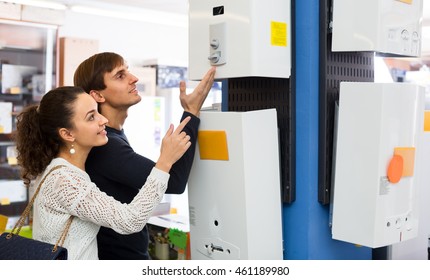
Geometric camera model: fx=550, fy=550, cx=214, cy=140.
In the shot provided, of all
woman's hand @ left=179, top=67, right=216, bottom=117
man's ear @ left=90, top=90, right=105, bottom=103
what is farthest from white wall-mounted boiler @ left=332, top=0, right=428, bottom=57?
man's ear @ left=90, top=90, right=105, bottom=103

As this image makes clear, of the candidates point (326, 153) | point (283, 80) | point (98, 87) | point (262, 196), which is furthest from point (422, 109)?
point (98, 87)

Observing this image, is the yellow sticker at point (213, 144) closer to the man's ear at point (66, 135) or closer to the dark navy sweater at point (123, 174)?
the dark navy sweater at point (123, 174)

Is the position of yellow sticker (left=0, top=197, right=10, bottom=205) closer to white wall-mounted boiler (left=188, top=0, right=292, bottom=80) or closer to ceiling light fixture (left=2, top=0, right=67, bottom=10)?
ceiling light fixture (left=2, top=0, right=67, bottom=10)

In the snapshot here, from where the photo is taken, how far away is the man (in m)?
1.90

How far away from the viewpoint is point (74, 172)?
1.79 metres

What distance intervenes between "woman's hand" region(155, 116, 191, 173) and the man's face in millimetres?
348

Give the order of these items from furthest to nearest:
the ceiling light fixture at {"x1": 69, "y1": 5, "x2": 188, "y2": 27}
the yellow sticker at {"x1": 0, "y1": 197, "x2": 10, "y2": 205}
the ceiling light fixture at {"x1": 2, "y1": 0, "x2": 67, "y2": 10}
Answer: the ceiling light fixture at {"x1": 69, "y1": 5, "x2": 188, "y2": 27} < the ceiling light fixture at {"x1": 2, "y1": 0, "x2": 67, "y2": 10} < the yellow sticker at {"x1": 0, "y1": 197, "x2": 10, "y2": 205}

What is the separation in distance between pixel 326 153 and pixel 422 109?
14.1 inches

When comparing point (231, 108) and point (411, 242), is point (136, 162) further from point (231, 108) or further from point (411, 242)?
point (411, 242)

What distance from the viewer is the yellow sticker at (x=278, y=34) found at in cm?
184

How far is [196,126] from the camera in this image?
6.23 feet

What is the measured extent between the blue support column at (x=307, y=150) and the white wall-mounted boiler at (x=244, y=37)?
0.17 feet

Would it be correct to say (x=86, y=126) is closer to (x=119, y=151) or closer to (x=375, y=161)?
(x=119, y=151)

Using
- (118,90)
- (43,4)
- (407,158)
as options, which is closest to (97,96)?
(118,90)
